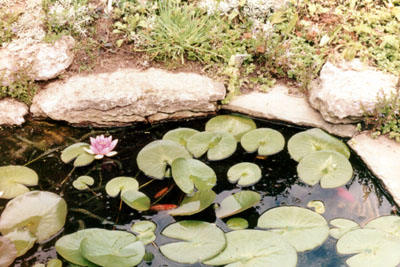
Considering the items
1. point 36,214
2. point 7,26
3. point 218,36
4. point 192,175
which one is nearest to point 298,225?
point 192,175

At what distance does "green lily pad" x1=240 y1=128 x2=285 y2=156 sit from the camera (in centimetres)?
358

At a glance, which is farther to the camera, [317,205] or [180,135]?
[180,135]

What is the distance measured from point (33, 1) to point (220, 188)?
9.44 ft

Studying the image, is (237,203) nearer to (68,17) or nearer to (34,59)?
(34,59)

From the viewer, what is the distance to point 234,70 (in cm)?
402

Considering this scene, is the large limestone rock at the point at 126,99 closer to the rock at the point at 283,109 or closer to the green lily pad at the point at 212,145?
the rock at the point at 283,109

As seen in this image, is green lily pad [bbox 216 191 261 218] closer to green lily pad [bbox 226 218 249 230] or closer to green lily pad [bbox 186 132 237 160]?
green lily pad [bbox 226 218 249 230]

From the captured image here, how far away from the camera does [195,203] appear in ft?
10.0

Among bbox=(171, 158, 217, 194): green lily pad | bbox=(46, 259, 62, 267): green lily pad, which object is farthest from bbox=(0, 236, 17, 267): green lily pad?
bbox=(171, 158, 217, 194): green lily pad

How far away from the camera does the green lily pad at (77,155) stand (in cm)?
348

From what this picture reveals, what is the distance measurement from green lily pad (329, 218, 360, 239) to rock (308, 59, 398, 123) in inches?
40.3

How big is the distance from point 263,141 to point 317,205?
30.0 inches

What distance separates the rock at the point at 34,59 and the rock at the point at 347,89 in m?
2.42

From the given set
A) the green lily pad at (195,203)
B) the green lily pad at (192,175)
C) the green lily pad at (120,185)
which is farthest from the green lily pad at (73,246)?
the green lily pad at (192,175)
